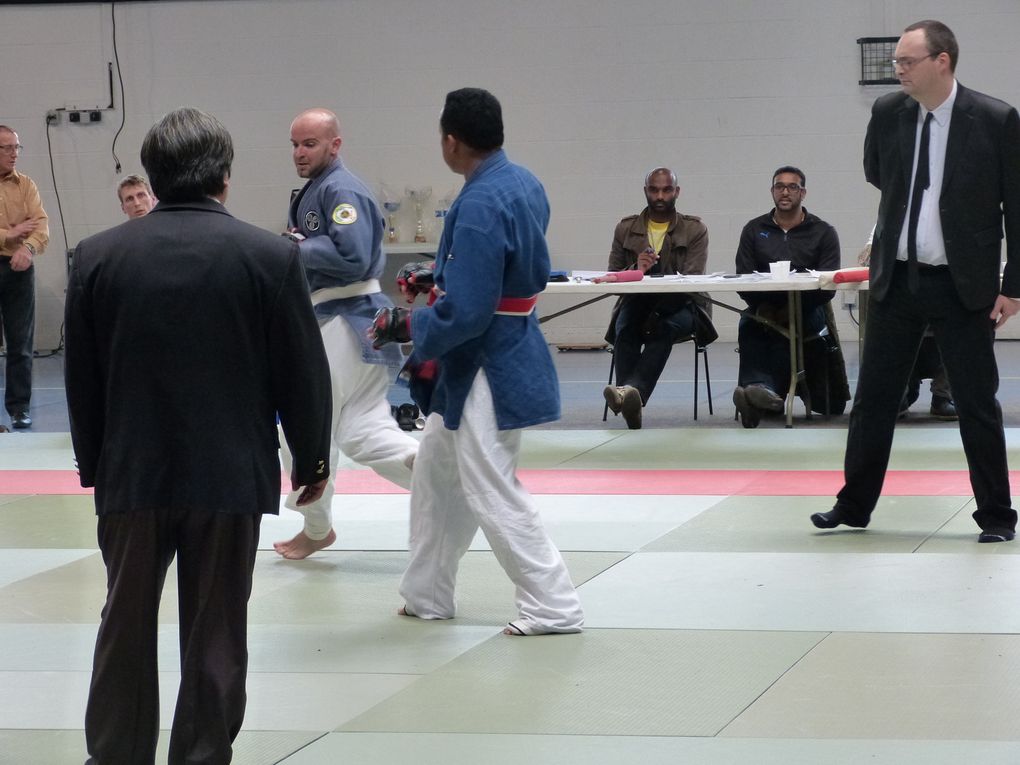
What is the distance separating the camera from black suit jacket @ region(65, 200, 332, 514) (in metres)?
2.68

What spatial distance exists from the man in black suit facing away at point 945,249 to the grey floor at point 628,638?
462mm

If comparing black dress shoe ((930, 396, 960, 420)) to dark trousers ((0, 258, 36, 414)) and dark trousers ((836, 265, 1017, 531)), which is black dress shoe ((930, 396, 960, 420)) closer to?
dark trousers ((836, 265, 1017, 531))

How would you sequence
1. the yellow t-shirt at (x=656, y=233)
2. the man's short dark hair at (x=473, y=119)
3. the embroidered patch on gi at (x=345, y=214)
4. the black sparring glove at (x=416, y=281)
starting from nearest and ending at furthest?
the man's short dark hair at (x=473, y=119) → the black sparring glove at (x=416, y=281) → the embroidered patch on gi at (x=345, y=214) → the yellow t-shirt at (x=656, y=233)

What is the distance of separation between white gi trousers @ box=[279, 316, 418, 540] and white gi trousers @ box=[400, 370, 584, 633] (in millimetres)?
560

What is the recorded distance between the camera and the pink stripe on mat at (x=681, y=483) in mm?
6301

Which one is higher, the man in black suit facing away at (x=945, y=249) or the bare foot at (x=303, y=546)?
the man in black suit facing away at (x=945, y=249)

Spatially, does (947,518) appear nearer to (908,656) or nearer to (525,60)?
(908,656)

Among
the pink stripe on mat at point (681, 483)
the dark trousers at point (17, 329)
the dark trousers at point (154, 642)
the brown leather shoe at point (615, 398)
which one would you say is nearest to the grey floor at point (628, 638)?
the pink stripe on mat at point (681, 483)

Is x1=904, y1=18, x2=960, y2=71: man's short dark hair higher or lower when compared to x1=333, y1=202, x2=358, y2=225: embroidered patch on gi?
higher

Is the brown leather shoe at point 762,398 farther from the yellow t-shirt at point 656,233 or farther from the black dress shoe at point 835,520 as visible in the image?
the black dress shoe at point 835,520

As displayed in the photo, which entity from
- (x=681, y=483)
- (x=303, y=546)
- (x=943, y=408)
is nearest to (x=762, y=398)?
(x=943, y=408)

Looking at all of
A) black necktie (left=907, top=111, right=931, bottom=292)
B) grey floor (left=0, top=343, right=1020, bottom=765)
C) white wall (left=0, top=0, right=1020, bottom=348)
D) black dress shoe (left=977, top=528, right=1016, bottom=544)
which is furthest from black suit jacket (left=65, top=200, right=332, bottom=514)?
white wall (left=0, top=0, right=1020, bottom=348)

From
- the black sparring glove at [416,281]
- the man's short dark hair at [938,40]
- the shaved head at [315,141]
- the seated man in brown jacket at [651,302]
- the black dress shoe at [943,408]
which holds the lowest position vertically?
the black dress shoe at [943,408]

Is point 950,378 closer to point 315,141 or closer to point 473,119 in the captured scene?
point 473,119
